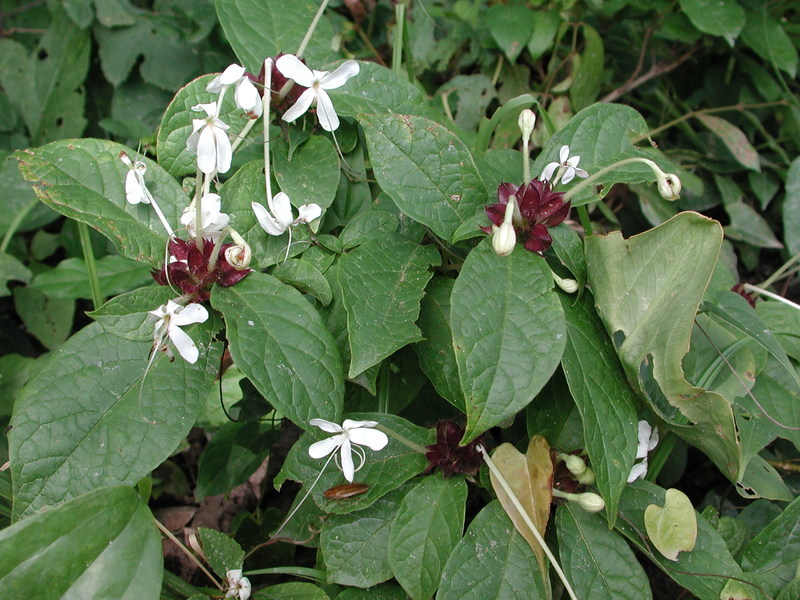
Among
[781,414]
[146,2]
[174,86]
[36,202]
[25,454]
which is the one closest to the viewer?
[25,454]

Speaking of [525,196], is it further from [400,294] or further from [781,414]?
[781,414]

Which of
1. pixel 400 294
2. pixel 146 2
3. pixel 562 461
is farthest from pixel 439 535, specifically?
pixel 146 2

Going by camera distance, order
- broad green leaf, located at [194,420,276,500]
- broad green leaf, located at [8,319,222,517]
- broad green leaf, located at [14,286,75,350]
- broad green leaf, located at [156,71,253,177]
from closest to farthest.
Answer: broad green leaf, located at [8,319,222,517]
broad green leaf, located at [156,71,253,177]
broad green leaf, located at [194,420,276,500]
broad green leaf, located at [14,286,75,350]

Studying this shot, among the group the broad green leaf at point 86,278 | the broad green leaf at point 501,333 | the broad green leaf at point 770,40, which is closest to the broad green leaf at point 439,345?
the broad green leaf at point 501,333

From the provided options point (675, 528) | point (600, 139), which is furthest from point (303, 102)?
point (675, 528)

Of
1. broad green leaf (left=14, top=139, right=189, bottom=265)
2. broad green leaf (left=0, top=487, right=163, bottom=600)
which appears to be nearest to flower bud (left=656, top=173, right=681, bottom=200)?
broad green leaf (left=14, top=139, right=189, bottom=265)

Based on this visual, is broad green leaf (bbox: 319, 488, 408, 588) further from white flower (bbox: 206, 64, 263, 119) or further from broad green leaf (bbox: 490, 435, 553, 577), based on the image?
white flower (bbox: 206, 64, 263, 119)

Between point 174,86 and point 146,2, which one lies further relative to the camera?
point 146,2

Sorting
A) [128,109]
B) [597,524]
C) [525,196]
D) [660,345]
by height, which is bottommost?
[597,524]

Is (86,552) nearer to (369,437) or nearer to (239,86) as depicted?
(369,437)
